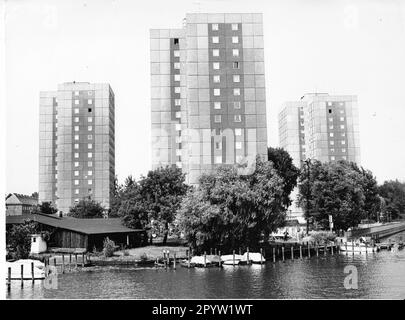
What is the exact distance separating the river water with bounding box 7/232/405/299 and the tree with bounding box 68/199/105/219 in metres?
23.7

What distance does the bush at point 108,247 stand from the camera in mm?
30484

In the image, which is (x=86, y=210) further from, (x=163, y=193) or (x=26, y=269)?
(x=26, y=269)

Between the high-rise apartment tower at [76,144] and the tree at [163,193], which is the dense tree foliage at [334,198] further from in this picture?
the high-rise apartment tower at [76,144]

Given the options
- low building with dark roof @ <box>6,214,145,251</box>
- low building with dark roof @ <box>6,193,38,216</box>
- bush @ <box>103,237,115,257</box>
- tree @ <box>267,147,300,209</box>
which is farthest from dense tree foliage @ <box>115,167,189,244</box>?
low building with dark roof @ <box>6,193,38,216</box>

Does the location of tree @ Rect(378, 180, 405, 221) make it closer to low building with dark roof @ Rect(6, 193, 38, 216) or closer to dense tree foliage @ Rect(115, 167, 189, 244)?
dense tree foliage @ Rect(115, 167, 189, 244)

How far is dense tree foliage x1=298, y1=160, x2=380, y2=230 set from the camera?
38188 millimetres

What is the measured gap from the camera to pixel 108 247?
101 ft

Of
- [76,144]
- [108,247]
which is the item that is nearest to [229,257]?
[108,247]

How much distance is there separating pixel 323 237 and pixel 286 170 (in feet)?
29.9

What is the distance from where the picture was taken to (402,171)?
16.8 metres

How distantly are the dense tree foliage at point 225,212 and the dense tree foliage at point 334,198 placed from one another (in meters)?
7.07

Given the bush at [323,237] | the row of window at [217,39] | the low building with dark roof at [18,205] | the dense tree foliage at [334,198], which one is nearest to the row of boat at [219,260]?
the low building with dark roof at [18,205]

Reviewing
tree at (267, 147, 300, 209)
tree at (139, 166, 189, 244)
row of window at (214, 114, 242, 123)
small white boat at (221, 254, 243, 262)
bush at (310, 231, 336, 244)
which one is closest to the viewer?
row of window at (214, 114, 242, 123)
